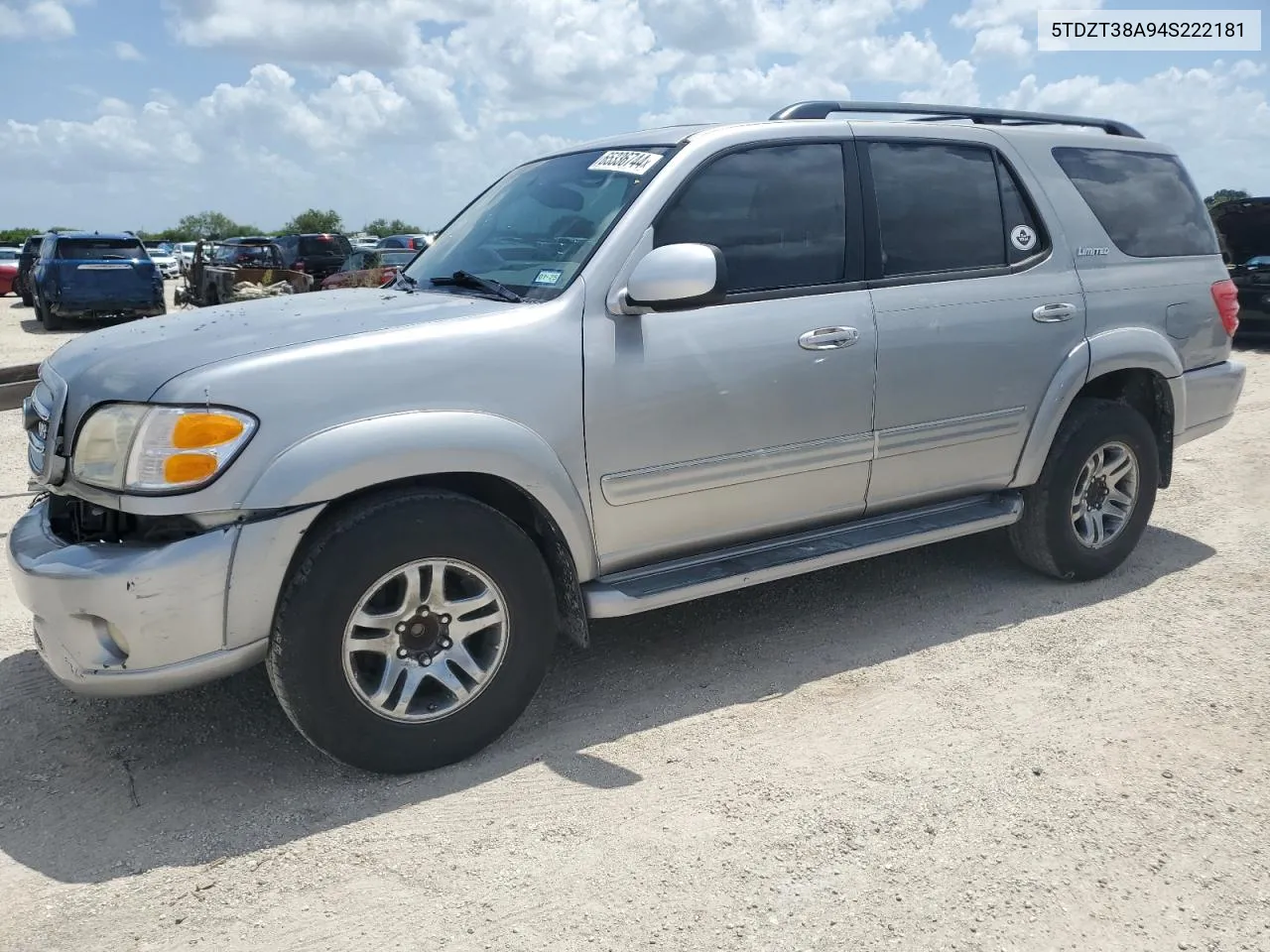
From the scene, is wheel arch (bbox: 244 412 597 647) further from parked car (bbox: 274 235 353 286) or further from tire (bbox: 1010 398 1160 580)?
parked car (bbox: 274 235 353 286)

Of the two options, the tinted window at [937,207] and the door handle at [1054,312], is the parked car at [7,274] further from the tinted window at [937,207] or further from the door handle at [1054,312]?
the door handle at [1054,312]

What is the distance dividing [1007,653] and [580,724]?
1.73 meters

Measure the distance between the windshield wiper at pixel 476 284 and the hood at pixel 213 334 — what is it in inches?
2.6

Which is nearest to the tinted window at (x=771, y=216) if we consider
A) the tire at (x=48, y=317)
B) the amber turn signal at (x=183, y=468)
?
the amber turn signal at (x=183, y=468)

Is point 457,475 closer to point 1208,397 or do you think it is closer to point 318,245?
point 1208,397

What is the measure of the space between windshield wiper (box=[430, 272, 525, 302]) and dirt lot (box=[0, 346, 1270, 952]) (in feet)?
4.72

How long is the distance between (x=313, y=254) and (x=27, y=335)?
28.1 ft

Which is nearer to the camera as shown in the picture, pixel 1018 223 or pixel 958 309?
pixel 958 309

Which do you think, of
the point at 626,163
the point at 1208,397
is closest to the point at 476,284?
the point at 626,163

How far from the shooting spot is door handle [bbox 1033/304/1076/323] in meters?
4.43

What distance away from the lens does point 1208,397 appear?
5.15 meters

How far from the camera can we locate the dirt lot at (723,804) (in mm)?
2576

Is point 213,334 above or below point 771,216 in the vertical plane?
below

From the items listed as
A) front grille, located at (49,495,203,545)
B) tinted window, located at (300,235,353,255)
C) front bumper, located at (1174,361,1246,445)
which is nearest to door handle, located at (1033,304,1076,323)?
front bumper, located at (1174,361,1246,445)
